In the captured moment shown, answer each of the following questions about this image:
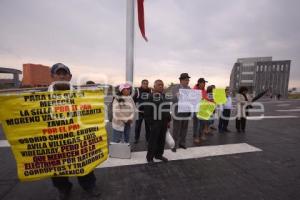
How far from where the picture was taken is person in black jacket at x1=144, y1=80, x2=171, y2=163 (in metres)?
4.01

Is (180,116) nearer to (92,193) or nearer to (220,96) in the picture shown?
(220,96)

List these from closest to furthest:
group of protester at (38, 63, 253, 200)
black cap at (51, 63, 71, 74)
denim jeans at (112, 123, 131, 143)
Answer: black cap at (51, 63, 71, 74) → group of protester at (38, 63, 253, 200) → denim jeans at (112, 123, 131, 143)

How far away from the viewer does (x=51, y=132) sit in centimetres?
249

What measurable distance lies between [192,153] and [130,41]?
11.4ft

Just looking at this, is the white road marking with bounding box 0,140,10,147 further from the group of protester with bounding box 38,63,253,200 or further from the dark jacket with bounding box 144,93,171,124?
the dark jacket with bounding box 144,93,171,124

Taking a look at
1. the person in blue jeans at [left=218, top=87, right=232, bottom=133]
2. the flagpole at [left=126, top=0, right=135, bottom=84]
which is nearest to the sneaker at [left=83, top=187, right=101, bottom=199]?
the flagpole at [left=126, top=0, right=135, bottom=84]

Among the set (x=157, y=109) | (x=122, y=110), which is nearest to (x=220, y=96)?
(x=157, y=109)

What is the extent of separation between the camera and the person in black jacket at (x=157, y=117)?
401cm

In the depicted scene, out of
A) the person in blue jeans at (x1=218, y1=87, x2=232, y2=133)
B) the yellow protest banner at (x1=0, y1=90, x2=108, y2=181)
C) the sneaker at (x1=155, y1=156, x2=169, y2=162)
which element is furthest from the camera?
the person in blue jeans at (x1=218, y1=87, x2=232, y2=133)

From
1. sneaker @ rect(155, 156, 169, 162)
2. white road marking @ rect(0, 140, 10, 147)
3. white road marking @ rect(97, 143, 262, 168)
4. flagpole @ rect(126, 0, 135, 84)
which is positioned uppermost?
flagpole @ rect(126, 0, 135, 84)

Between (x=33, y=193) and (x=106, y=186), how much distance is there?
1183 millimetres

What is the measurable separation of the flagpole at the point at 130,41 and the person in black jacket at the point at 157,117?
38.5 inches

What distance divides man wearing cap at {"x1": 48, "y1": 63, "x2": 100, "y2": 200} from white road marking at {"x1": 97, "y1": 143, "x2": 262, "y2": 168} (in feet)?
3.60

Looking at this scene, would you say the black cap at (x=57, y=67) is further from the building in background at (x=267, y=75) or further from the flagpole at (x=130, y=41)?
the building in background at (x=267, y=75)
